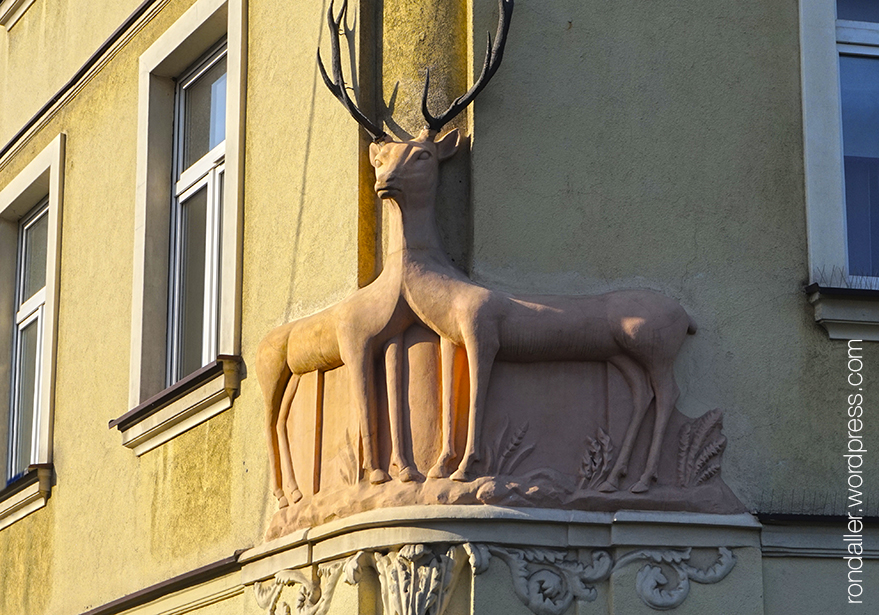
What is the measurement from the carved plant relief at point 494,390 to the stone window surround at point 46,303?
415 centimetres

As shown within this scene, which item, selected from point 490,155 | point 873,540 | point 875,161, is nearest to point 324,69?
point 490,155

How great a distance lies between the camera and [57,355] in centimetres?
1162

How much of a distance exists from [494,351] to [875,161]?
7.63ft

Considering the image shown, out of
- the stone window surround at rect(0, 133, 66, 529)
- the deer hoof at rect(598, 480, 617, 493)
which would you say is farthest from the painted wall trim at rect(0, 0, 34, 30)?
the deer hoof at rect(598, 480, 617, 493)

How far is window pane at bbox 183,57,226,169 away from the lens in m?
10.3

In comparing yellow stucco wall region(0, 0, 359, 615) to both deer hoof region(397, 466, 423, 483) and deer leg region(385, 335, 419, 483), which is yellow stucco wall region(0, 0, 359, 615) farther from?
deer hoof region(397, 466, 423, 483)

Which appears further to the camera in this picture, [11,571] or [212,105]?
[11,571]

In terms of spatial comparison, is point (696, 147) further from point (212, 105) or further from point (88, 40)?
point (88, 40)

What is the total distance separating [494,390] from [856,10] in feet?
9.18

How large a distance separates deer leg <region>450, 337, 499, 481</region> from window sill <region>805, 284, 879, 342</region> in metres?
1.53

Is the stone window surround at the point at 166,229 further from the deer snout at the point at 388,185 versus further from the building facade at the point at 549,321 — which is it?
the deer snout at the point at 388,185

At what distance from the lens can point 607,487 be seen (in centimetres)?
754

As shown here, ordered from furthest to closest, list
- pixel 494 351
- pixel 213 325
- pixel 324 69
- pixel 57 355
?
pixel 57 355 → pixel 213 325 → pixel 324 69 → pixel 494 351

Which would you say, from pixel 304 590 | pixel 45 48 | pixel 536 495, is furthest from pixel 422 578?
pixel 45 48
